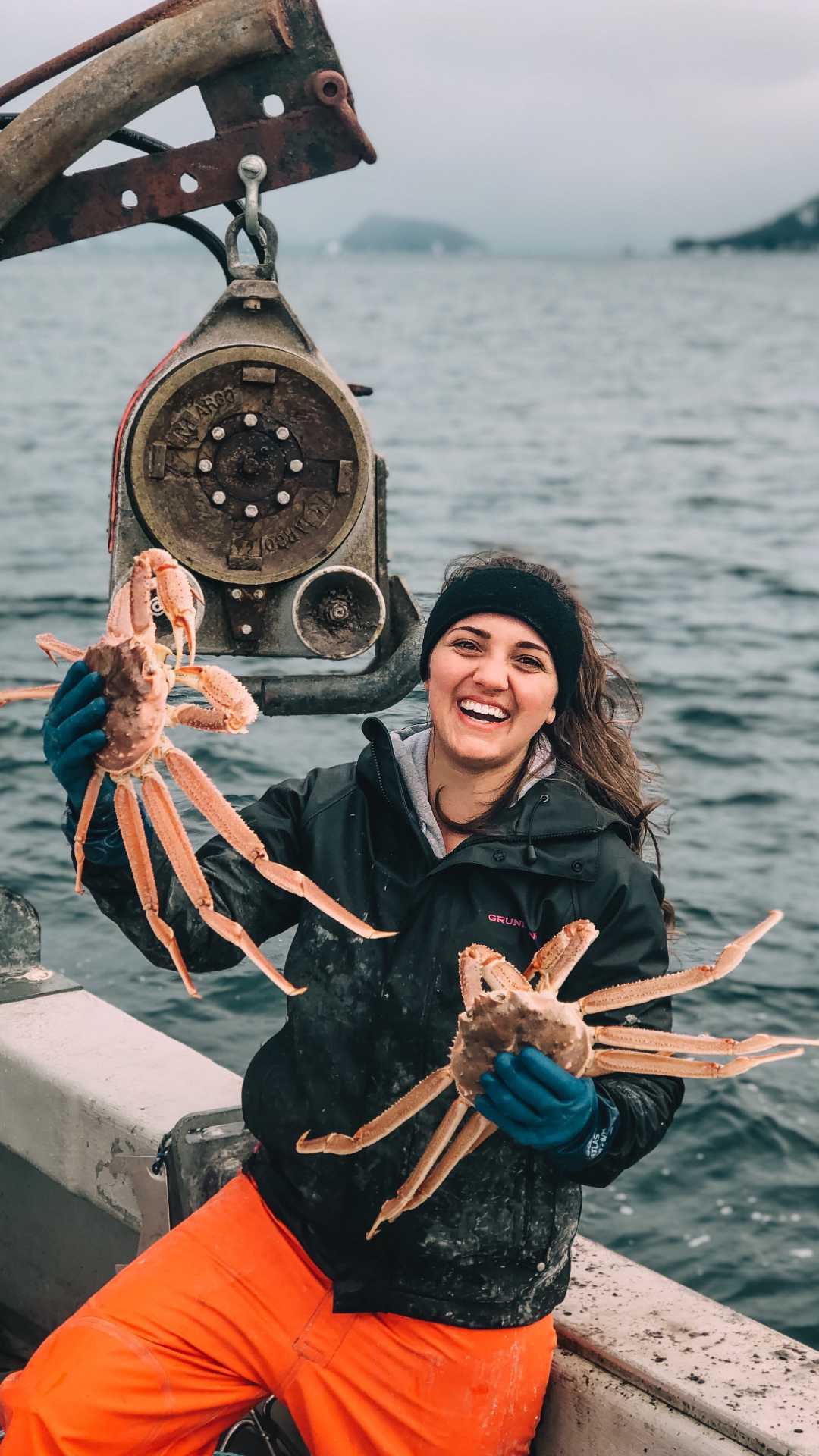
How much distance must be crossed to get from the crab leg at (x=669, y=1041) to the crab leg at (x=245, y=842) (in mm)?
409

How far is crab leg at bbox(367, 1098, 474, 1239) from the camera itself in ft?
8.94

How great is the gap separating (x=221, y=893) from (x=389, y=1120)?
23.5 inches

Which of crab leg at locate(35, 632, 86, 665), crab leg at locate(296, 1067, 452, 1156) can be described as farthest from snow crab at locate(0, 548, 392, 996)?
crab leg at locate(296, 1067, 452, 1156)

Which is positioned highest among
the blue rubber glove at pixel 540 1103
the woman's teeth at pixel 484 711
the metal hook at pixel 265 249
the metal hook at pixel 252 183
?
the metal hook at pixel 252 183

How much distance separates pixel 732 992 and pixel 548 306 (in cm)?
9140

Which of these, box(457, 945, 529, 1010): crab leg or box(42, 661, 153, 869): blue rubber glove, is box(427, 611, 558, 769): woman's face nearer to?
box(457, 945, 529, 1010): crab leg

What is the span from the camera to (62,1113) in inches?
147

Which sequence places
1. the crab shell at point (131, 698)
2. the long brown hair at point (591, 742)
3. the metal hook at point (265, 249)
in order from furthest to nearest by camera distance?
the metal hook at point (265, 249) → the long brown hair at point (591, 742) → the crab shell at point (131, 698)

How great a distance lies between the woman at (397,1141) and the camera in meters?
2.80

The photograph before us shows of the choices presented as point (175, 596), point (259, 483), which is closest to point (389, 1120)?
point (175, 596)

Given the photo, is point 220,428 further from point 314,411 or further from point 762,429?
point 762,429

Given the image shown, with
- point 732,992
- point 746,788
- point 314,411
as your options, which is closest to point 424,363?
point 746,788

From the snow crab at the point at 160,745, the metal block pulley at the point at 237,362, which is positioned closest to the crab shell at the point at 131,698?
the snow crab at the point at 160,745

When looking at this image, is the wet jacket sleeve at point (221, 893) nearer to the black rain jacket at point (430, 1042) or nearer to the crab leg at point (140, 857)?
the black rain jacket at point (430, 1042)
